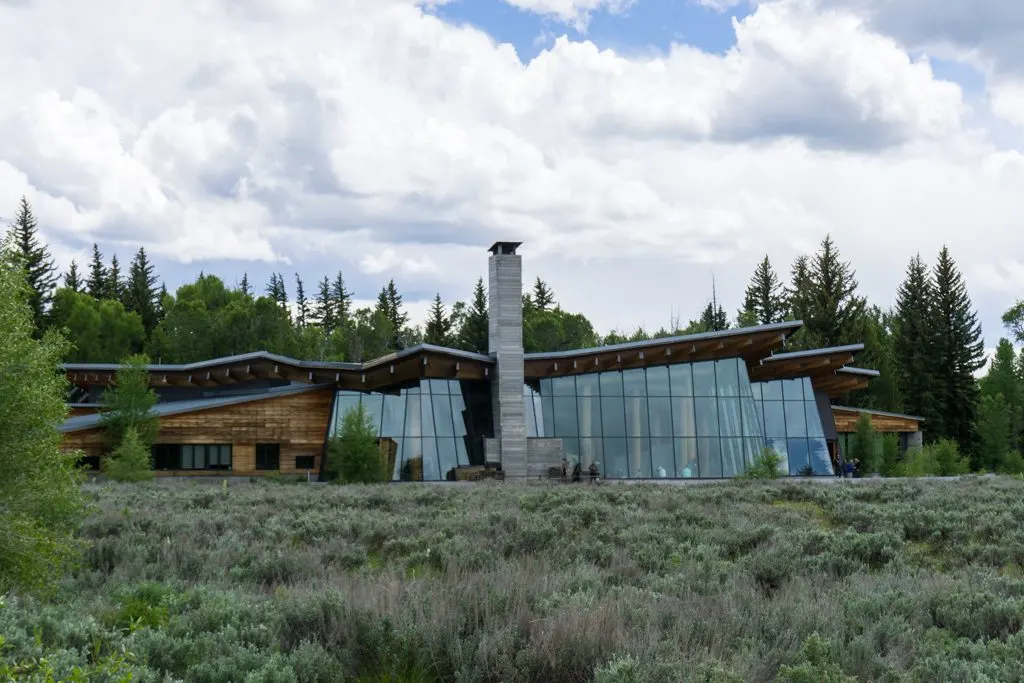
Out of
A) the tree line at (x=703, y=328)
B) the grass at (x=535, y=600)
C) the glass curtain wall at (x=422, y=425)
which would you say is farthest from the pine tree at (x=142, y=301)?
the grass at (x=535, y=600)

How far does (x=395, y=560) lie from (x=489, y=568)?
2242 mm

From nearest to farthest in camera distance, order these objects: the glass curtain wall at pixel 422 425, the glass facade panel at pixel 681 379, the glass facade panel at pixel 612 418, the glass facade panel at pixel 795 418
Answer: the glass curtain wall at pixel 422 425 → the glass facade panel at pixel 612 418 → the glass facade panel at pixel 681 379 → the glass facade panel at pixel 795 418

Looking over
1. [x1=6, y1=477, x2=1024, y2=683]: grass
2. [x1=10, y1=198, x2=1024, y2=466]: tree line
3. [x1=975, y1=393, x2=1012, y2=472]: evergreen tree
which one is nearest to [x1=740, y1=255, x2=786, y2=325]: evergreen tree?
[x1=10, y1=198, x2=1024, y2=466]: tree line

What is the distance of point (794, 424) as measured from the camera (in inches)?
1793

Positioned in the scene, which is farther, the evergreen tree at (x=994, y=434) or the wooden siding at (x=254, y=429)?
the evergreen tree at (x=994, y=434)

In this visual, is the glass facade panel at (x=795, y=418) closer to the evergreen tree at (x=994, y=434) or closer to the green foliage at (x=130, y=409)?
the evergreen tree at (x=994, y=434)

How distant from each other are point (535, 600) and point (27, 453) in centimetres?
634

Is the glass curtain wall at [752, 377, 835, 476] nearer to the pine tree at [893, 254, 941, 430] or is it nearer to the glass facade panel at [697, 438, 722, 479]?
the glass facade panel at [697, 438, 722, 479]

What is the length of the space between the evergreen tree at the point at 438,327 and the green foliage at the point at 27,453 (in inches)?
2901

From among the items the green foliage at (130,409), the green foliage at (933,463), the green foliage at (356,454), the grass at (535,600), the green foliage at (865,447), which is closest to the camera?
the grass at (535,600)

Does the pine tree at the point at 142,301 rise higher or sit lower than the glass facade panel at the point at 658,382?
higher

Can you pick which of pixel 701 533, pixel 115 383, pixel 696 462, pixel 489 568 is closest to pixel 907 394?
pixel 696 462

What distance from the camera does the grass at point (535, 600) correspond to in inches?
277

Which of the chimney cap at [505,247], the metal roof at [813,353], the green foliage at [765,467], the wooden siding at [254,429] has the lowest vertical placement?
the green foliage at [765,467]
